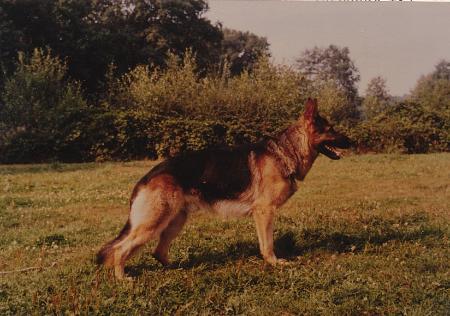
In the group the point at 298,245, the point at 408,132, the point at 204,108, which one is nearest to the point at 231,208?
the point at 298,245

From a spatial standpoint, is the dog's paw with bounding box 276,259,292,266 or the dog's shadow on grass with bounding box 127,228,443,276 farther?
the dog's shadow on grass with bounding box 127,228,443,276

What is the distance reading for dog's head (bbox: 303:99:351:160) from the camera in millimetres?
5996

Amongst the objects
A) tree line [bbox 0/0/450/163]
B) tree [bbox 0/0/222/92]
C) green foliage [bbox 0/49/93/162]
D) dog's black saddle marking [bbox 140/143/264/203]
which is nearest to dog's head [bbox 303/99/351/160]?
dog's black saddle marking [bbox 140/143/264/203]

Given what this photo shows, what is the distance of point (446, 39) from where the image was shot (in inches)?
277

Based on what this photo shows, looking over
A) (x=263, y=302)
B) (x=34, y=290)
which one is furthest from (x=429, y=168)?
(x=34, y=290)

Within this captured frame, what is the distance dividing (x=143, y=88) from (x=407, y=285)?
59.5ft

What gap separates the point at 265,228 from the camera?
5.77 meters

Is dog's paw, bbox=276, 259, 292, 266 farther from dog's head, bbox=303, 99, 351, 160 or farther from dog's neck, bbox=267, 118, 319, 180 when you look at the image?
dog's head, bbox=303, 99, 351, 160

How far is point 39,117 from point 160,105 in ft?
17.8

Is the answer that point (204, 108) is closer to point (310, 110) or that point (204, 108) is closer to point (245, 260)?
point (310, 110)

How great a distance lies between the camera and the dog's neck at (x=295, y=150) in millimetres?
6016

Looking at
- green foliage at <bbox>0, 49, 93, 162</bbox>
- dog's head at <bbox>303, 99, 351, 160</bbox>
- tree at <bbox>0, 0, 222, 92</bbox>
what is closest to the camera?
dog's head at <bbox>303, 99, 351, 160</bbox>

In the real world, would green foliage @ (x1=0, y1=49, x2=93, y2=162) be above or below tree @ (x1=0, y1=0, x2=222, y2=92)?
below

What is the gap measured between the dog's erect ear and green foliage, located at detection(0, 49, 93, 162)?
14029 mm
